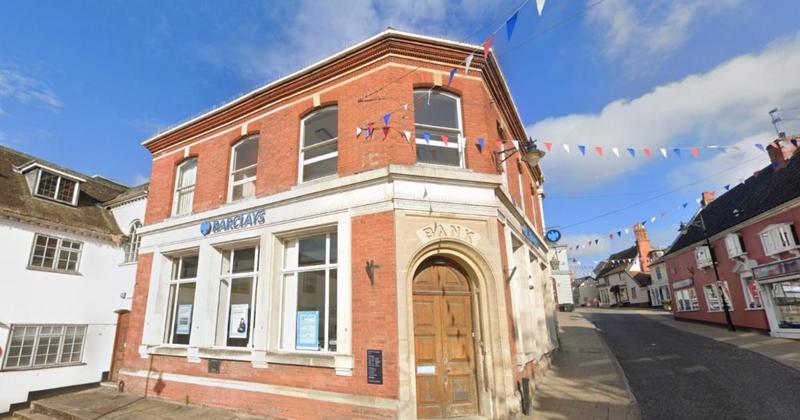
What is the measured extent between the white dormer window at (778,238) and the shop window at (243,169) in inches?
842

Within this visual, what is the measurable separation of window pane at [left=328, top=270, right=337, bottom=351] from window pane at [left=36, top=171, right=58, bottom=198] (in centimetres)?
1549

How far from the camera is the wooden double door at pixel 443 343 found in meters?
7.23

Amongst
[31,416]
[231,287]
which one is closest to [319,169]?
[231,287]

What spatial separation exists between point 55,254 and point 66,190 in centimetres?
364

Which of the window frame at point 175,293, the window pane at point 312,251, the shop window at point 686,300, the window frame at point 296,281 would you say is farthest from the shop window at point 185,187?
the shop window at point 686,300

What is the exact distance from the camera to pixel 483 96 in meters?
9.30

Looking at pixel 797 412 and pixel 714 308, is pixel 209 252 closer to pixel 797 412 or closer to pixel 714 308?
pixel 797 412

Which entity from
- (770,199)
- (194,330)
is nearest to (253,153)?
(194,330)

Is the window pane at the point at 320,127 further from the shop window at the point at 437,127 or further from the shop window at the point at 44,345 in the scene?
the shop window at the point at 44,345

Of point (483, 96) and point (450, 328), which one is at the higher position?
point (483, 96)

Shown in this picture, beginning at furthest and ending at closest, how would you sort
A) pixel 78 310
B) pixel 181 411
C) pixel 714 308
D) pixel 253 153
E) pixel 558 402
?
1. pixel 714 308
2. pixel 78 310
3. pixel 253 153
4. pixel 181 411
5. pixel 558 402

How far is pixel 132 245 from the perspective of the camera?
55.0 feet

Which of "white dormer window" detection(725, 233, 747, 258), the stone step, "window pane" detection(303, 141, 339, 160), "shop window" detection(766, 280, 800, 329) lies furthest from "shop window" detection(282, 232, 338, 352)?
"white dormer window" detection(725, 233, 747, 258)

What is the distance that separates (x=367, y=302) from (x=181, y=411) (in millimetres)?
5642
